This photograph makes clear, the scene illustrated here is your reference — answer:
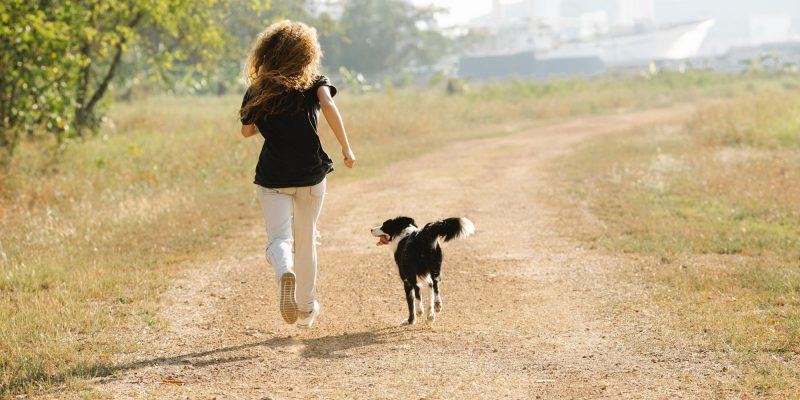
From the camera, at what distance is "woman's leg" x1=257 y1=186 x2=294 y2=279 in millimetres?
6410

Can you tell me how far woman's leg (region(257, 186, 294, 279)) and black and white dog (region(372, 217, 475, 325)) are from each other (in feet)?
3.34

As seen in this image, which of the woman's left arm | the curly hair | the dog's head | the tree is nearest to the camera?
the curly hair

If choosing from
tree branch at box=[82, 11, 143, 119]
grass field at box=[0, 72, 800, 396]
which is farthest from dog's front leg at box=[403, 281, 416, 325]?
tree branch at box=[82, 11, 143, 119]

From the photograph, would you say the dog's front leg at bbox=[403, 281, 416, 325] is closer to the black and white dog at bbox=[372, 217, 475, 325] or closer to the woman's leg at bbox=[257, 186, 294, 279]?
the black and white dog at bbox=[372, 217, 475, 325]

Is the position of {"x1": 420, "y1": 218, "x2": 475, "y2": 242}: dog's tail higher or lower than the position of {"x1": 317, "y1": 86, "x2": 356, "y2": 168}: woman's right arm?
lower

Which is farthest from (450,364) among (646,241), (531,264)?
(646,241)

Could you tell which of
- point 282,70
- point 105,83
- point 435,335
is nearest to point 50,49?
point 105,83

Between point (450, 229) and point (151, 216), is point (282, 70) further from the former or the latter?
point (151, 216)

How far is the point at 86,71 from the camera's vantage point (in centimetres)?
1967

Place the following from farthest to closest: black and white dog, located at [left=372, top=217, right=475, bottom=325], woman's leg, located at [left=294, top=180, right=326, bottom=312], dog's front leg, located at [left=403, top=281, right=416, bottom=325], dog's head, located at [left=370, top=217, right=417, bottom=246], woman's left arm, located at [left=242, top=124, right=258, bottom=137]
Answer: dog's head, located at [left=370, top=217, right=417, bottom=246] < dog's front leg, located at [left=403, top=281, right=416, bottom=325] < black and white dog, located at [left=372, top=217, right=475, bottom=325] < woman's leg, located at [left=294, top=180, right=326, bottom=312] < woman's left arm, located at [left=242, top=124, right=258, bottom=137]

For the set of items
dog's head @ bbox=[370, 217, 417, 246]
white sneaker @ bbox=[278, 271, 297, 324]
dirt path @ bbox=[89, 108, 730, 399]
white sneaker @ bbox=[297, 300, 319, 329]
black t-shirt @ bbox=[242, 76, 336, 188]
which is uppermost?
black t-shirt @ bbox=[242, 76, 336, 188]

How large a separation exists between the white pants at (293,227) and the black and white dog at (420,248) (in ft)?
2.59

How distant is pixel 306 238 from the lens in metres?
6.64

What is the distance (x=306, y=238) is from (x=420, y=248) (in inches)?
34.5
